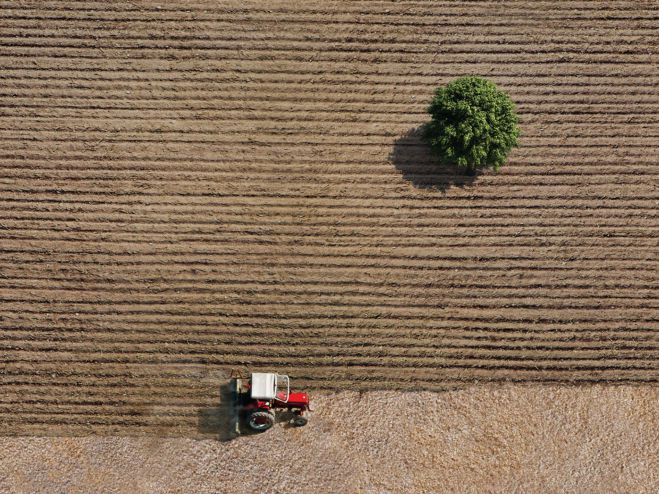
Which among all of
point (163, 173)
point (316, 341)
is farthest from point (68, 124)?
point (316, 341)

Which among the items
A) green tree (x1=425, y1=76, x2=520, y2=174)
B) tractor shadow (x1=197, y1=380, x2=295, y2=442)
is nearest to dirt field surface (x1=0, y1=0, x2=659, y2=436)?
tractor shadow (x1=197, y1=380, x2=295, y2=442)

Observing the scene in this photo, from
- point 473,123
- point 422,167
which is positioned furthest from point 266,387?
point 473,123

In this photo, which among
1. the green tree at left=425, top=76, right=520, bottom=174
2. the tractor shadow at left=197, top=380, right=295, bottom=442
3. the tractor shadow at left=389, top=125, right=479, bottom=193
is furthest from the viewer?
the tractor shadow at left=389, top=125, right=479, bottom=193

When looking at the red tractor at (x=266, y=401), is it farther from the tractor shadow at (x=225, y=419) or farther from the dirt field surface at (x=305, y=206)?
the dirt field surface at (x=305, y=206)

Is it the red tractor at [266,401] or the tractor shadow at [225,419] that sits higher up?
the red tractor at [266,401]

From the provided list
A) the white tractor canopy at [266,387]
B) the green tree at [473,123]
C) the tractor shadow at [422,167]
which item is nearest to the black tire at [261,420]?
the white tractor canopy at [266,387]

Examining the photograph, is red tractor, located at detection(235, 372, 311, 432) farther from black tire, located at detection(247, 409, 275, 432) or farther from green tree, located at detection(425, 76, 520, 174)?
green tree, located at detection(425, 76, 520, 174)
